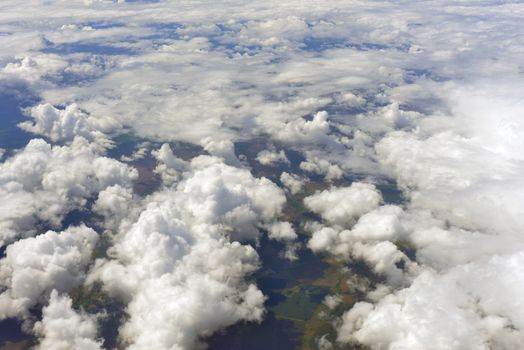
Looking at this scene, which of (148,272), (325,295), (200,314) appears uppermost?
(148,272)

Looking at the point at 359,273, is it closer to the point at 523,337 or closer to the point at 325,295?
the point at 325,295

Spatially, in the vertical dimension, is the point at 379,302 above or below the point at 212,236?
below

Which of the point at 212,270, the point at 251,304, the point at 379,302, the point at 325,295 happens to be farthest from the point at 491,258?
the point at 212,270

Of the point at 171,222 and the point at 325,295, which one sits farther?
the point at 325,295

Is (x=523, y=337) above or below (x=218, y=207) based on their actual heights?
below

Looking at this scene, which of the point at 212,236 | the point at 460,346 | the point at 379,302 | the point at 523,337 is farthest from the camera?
the point at 212,236

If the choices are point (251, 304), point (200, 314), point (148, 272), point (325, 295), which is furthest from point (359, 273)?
point (148, 272)

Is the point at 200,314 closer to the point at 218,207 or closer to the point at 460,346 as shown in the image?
the point at 218,207

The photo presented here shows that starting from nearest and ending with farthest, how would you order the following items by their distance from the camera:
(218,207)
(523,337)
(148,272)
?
(523,337) → (148,272) → (218,207)

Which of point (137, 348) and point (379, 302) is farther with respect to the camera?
point (379, 302)
